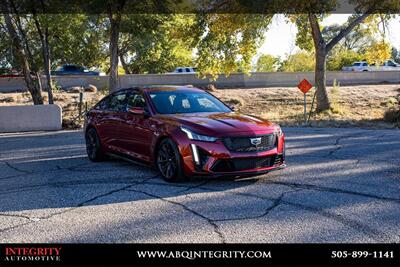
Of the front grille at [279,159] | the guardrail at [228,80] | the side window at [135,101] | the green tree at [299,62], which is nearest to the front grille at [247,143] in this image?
the front grille at [279,159]

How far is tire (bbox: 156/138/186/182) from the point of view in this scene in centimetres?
664

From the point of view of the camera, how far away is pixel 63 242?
14.5ft

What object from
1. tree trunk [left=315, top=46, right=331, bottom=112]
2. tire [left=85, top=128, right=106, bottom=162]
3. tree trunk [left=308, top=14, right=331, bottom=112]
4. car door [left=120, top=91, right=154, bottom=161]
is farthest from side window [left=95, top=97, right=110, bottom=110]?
tree trunk [left=315, top=46, right=331, bottom=112]

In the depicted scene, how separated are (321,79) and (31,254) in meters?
18.3

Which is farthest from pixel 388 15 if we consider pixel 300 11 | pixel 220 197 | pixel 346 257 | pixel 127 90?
pixel 346 257

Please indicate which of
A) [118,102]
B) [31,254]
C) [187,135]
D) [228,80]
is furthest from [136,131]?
[228,80]

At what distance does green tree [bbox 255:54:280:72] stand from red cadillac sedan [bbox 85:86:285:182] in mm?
77746

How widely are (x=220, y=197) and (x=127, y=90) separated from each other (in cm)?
344

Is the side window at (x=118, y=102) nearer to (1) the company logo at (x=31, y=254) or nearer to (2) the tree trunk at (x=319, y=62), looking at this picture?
(1) the company logo at (x=31, y=254)

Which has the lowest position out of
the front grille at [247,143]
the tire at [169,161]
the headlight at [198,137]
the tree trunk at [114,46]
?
the tire at [169,161]

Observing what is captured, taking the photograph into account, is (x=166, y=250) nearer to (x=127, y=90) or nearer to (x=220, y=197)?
(x=220, y=197)

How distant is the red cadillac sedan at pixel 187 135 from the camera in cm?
643

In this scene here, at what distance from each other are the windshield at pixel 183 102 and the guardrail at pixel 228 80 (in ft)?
67.4

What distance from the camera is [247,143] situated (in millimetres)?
6508
